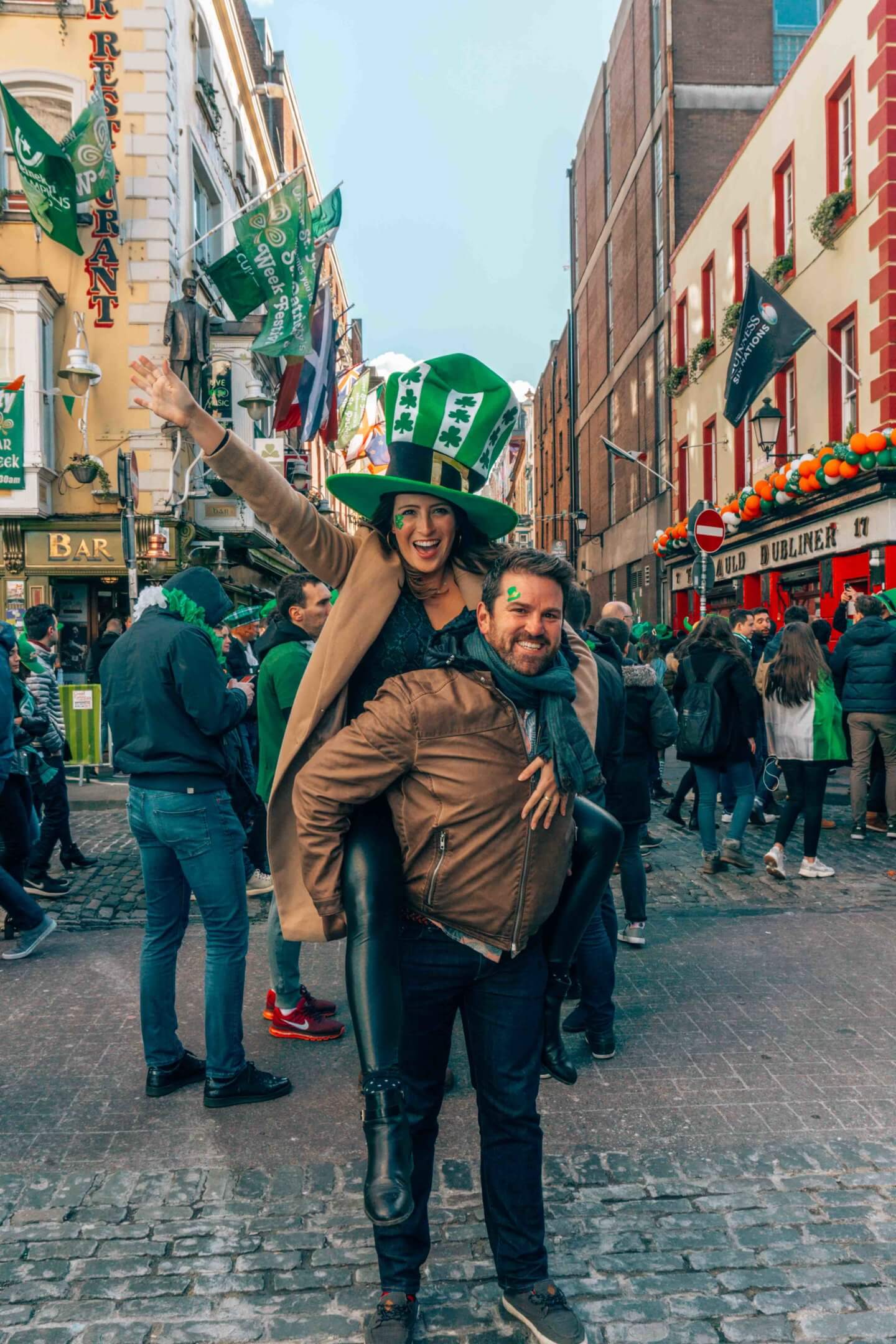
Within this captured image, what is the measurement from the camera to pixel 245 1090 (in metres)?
4.11

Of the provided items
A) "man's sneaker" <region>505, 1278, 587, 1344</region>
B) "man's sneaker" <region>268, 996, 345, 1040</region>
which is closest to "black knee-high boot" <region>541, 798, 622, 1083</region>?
"man's sneaker" <region>505, 1278, 587, 1344</region>

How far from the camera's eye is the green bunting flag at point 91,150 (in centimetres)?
1519

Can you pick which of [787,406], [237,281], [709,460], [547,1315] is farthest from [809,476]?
[547,1315]

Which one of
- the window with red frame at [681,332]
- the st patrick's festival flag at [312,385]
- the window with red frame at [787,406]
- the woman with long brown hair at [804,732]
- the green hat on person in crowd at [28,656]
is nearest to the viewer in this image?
the woman with long brown hair at [804,732]

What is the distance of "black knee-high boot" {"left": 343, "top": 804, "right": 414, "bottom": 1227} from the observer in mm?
2348

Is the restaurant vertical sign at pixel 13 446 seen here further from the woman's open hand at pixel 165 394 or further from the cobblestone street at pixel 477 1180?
the woman's open hand at pixel 165 394

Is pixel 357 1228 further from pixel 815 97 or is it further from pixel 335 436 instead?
pixel 335 436

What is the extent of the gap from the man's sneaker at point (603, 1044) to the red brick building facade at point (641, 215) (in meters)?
23.2

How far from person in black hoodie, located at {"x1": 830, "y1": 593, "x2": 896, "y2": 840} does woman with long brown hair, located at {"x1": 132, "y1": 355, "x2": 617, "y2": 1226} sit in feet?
22.9

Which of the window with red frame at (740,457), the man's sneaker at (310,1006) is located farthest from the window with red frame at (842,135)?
the man's sneaker at (310,1006)

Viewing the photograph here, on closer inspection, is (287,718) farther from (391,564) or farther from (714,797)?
(714,797)

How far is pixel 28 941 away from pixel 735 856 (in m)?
4.85

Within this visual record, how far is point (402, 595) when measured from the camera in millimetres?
2863

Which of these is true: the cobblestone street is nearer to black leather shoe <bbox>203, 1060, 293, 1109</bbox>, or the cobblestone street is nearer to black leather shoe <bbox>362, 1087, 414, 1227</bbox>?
black leather shoe <bbox>203, 1060, 293, 1109</bbox>
